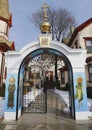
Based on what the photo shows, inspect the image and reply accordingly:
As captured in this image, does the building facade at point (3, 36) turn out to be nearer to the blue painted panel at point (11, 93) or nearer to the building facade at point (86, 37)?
the building facade at point (86, 37)

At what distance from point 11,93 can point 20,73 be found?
4.07 feet

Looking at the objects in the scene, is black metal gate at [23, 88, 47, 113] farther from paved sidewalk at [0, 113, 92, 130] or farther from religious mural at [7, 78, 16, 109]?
paved sidewalk at [0, 113, 92, 130]

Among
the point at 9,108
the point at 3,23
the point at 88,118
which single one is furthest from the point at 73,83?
the point at 3,23

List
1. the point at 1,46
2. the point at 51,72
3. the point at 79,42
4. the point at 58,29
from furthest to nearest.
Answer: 1. the point at 51,72
2. the point at 58,29
3. the point at 79,42
4. the point at 1,46

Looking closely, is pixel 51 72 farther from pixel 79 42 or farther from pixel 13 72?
pixel 13 72

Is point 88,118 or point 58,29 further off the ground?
point 58,29

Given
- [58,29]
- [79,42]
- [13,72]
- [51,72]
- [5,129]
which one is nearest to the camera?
[5,129]

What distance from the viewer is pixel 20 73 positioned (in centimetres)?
880

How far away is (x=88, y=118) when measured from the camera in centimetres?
793

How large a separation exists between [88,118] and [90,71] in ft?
36.6

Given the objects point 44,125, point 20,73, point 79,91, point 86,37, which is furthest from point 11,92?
point 86,37

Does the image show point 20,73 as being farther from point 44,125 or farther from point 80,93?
point 80,93

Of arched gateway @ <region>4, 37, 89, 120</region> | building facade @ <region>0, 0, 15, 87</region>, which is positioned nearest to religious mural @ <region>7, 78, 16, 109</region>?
arched gateway @ <region>4, 37, 89, 120</region>

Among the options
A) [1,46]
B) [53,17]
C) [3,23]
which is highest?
[53,17]
